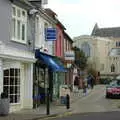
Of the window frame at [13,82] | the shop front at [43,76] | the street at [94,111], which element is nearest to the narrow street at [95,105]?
the street at [94,111]

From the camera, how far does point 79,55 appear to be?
85.1m

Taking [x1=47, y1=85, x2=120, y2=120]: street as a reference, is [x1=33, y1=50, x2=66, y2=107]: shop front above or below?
above

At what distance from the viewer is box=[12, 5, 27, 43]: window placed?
1006 inches

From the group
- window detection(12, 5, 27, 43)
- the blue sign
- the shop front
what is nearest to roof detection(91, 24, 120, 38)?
the shop front

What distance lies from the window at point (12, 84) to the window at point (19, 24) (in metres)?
1.76

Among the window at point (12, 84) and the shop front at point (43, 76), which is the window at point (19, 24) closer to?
the window at point (12, 84)

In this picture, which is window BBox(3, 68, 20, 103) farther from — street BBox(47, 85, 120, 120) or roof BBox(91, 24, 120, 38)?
roof BBox(91, 24, 120, 38)

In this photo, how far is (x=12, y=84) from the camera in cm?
2547

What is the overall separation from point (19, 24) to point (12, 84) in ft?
11.0

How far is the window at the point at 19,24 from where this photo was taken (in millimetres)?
25547

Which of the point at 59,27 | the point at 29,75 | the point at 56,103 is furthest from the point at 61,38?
the point at 29,75

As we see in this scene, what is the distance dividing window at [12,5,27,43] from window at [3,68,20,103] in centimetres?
176

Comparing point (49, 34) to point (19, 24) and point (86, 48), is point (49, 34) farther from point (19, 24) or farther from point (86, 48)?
point (86, 48)

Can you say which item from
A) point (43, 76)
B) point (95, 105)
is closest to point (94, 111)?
point (95, 105)
